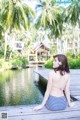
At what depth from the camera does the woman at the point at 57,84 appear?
3.84 meters

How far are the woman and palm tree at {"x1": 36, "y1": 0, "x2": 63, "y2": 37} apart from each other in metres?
28.1

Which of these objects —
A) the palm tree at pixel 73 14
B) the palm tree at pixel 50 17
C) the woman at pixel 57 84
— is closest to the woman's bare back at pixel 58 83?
the woman at pixel 57 84

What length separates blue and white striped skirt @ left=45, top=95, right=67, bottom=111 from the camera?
3.96 meters

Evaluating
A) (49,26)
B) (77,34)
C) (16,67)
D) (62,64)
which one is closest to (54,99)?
(62,64)

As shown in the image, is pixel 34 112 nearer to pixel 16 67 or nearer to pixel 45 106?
pixel 45 106

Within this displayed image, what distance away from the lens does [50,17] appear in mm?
31953

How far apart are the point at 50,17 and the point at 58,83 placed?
2852cm

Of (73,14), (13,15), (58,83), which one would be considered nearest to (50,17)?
(73,14)

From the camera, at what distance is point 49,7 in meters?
34.0

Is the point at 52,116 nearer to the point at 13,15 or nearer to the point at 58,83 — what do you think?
the point at 58,83

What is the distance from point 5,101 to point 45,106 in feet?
17.2

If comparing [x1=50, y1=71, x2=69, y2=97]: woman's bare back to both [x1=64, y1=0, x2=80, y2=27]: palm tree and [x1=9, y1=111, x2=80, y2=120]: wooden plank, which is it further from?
[x1=64, y1=0, x2=80, y2=27]: palm tree

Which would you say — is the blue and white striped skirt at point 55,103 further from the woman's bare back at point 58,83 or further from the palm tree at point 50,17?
the palm tree at point 50,17

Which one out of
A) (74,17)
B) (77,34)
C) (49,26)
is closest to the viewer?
(74,17)
